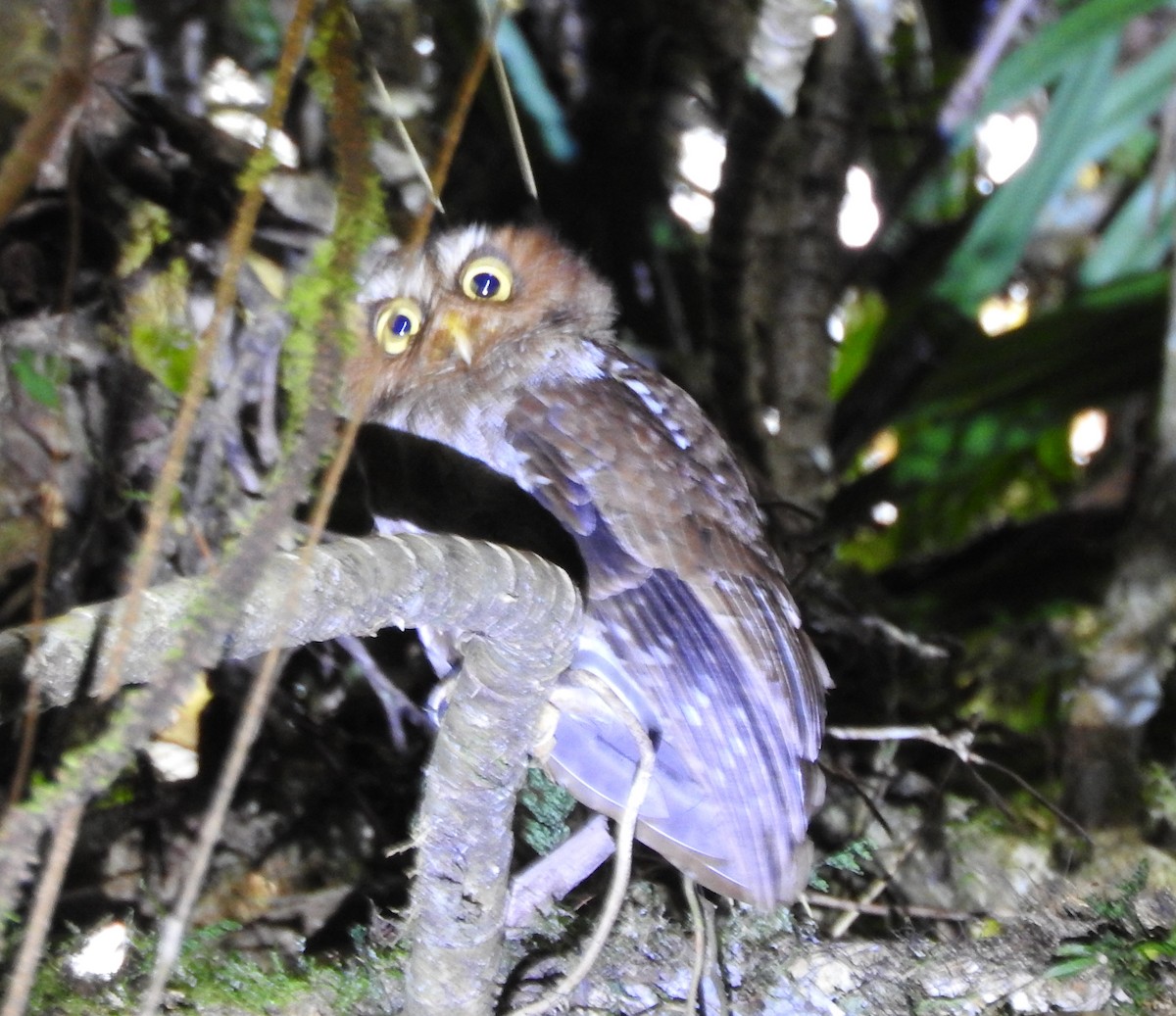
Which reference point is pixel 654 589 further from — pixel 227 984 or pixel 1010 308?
pixel 1010 308

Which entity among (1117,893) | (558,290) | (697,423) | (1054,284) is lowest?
(1117,893)

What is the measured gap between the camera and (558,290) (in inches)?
66.8

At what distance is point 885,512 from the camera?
8.87ft

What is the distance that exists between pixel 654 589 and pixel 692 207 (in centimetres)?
172

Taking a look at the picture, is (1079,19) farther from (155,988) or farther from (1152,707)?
(155,988)

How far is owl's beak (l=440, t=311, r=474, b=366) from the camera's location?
5.12ft

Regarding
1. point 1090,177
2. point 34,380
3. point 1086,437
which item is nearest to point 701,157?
point 1090,177

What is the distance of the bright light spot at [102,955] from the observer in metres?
1.40

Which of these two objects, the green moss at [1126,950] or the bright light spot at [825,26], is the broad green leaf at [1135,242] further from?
the green moss at [1126,950]

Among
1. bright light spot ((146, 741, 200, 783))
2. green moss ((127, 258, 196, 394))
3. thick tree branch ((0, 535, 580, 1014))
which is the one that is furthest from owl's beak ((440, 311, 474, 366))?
bright light spot ((146, 741, 200, 783))

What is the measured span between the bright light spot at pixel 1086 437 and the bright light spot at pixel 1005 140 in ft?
2.38

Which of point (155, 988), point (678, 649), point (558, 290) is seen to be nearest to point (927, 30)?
point (558, 290)

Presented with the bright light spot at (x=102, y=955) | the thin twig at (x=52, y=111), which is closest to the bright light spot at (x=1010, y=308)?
the bright light spot at (x=102, y=955)

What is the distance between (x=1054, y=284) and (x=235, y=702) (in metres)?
2.54
